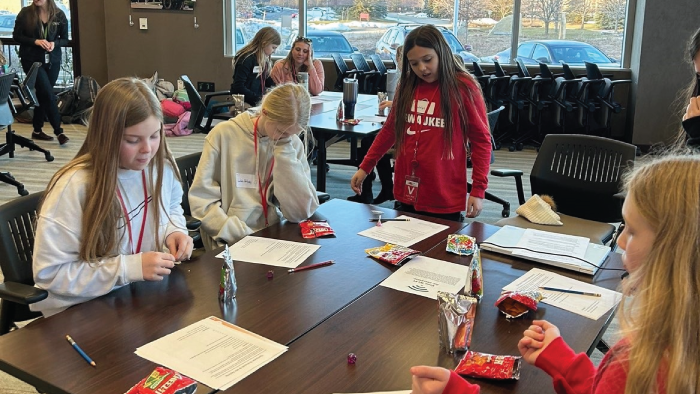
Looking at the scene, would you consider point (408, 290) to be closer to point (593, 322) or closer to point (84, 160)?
point (593, 322)

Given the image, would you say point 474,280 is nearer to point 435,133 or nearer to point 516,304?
point 516,304

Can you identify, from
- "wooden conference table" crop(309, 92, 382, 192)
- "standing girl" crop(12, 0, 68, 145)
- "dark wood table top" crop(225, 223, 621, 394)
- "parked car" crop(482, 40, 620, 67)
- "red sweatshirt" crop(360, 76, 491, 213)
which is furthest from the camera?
"parked car" crop(482, 40, 620, 67)

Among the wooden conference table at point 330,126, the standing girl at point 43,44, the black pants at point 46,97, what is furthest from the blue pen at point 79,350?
the standing girl at point 43,44

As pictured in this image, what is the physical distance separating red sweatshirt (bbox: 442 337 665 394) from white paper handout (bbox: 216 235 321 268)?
839 mm

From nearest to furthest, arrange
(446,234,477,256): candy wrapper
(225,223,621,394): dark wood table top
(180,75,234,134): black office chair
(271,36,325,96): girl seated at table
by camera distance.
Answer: (225,223,621,394): dark wood table top < (446,234,477,256): candy wrapper < (271,36,325,96): girl seated at table < (180,75,234,134): black office chair

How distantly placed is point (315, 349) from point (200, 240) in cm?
A: 123

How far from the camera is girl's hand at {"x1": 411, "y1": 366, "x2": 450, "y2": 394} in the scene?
3.72 ft

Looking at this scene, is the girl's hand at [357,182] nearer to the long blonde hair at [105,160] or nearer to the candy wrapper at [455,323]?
the long blonde hair at [105,160]

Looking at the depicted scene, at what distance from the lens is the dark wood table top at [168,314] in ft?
4.33

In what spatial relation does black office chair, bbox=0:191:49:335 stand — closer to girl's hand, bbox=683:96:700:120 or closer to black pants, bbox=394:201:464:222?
black pants, bbox=394:201:464:222

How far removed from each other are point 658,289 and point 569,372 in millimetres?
374

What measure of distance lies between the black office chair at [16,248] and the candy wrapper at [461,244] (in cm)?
124

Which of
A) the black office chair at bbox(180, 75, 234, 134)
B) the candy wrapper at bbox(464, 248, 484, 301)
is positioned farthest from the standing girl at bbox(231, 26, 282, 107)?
the candy wrapper at bbox(464, 248, 484, 301)

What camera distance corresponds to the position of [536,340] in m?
1.35
